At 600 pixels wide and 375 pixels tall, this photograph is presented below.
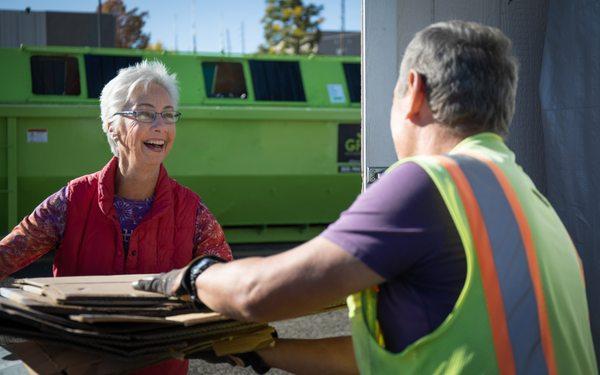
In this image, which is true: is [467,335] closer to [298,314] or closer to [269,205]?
[298,314]

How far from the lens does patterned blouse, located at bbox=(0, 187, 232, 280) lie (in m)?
2.88

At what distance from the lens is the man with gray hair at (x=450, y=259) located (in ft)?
5.60

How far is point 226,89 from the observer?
1006cm

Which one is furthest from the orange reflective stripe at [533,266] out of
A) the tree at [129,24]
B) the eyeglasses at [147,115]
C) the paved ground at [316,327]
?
the tree at [129,24]

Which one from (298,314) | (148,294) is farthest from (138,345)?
(298,314)

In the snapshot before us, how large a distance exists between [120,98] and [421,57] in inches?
61.6

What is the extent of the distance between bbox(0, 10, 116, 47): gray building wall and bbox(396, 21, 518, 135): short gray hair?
51.5 ft

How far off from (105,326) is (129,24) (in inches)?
1192

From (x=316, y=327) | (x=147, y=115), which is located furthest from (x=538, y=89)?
(x=316, y=327)


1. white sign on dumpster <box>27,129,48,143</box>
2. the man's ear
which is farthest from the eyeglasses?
white sign on dumpster <box>27,129,48,143</box>

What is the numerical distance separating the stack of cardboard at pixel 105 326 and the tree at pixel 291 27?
30720 mm

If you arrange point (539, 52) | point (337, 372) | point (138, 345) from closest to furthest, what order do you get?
point (138, 345), point (337, 372), point (539, 52)

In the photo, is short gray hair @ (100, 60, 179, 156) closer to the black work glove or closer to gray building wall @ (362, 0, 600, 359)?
gray building wall @ (362, 0, 600, 359)

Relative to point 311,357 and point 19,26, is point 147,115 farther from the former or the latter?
point 19,26
